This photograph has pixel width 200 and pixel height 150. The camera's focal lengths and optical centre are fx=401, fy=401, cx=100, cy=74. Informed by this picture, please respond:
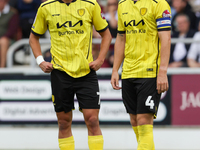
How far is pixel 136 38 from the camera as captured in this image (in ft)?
15.2

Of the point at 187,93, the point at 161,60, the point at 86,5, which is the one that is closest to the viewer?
the point at 161,60

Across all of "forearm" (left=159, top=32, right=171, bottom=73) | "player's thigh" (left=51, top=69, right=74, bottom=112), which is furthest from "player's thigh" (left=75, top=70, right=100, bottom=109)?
"forearm" (left=159, top=32, right=171, bottom=73)

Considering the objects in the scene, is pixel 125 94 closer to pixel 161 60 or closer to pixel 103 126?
pixel 161 60

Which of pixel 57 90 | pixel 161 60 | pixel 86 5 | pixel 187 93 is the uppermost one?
pixel 86 5

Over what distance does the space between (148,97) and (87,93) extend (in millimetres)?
729

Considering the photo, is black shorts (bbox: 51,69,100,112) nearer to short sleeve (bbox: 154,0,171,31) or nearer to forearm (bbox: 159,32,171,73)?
forearm (bbox: 159,32,171,73)

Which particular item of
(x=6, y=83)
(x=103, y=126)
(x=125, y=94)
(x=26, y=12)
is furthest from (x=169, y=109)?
(x=26, y=12)

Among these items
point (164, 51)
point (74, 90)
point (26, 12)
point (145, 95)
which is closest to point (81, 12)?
point (74, 90)

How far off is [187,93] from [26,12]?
3.96 meters

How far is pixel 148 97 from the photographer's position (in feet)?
14.9

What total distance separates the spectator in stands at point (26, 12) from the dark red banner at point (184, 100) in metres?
3.48

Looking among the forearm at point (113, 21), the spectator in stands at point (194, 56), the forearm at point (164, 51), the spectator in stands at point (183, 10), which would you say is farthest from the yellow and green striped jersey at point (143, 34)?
the spectator in stands at point (183, 10)

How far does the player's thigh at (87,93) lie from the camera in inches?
187

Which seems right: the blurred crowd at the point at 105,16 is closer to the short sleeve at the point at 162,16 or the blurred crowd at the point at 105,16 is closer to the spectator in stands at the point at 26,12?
the spectator in stands at the point at 26,12
